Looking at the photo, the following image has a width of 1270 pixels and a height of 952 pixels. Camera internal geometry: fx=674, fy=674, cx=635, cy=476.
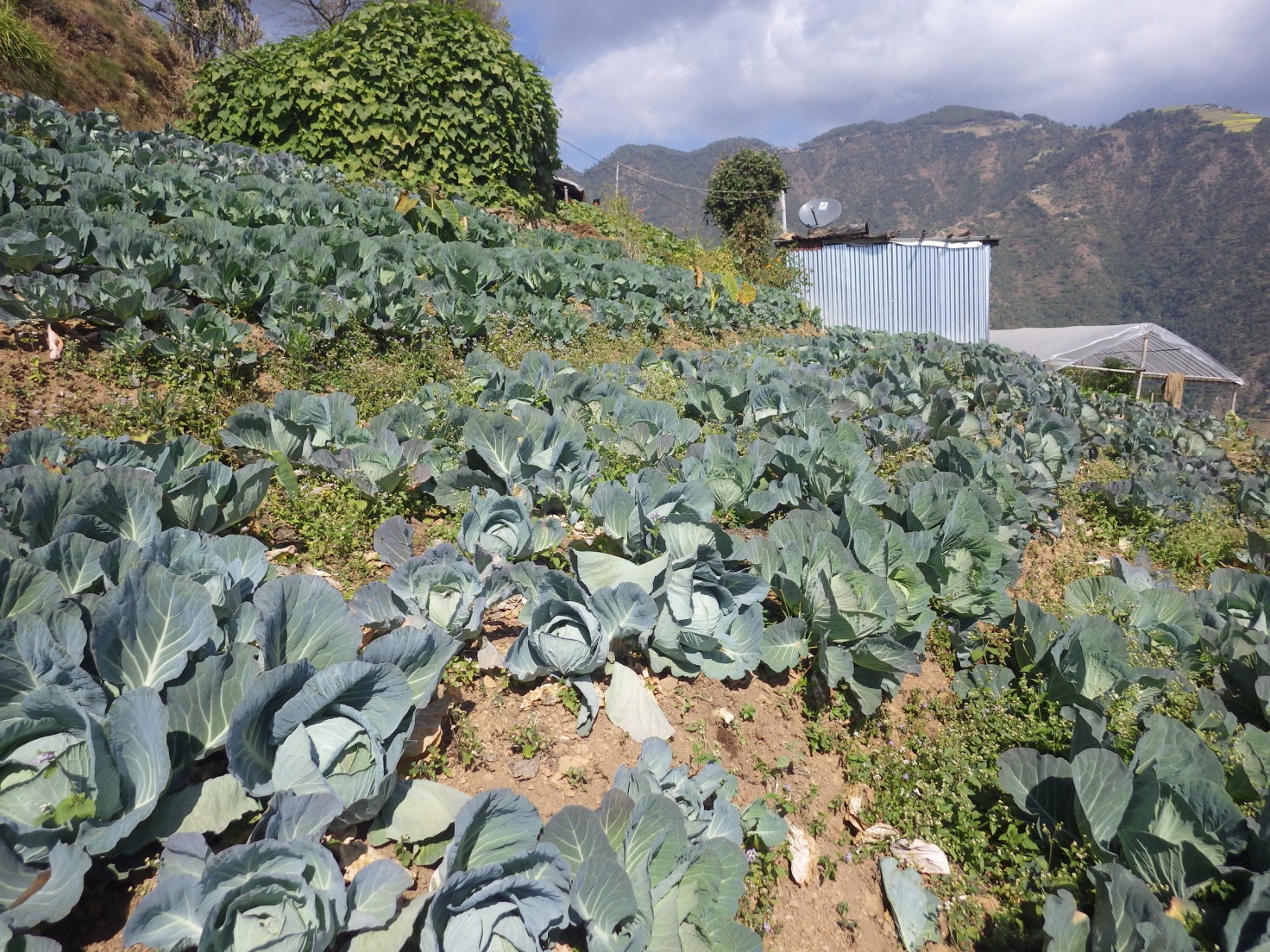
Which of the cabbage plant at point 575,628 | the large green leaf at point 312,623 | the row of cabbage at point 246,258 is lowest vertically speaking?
the cabbage plant at point 575,628

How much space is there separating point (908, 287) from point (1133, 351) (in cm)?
978

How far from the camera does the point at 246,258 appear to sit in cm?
465

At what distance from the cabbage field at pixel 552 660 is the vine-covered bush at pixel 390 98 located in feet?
16.3

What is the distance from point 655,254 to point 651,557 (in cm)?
1019

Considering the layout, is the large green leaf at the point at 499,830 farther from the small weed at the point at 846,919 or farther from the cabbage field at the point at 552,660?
the small weed at the point at 846,919

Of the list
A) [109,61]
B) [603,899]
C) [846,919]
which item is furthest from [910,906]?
[109,61]

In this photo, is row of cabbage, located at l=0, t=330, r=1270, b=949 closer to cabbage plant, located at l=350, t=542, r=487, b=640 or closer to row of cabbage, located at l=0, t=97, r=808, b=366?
cabbage plant, located at l=350, t=542, r=487, b=640

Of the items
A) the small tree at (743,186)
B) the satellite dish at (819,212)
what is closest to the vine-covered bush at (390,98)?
the satellite dish at (819,212)

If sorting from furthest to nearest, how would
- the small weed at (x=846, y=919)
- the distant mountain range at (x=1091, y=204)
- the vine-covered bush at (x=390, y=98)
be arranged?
1. the distant mountain range at (x=1091, y=204)
2. the vine-covered bush at (x=390, y=98)
3. the small weed at (x=846, y=919)

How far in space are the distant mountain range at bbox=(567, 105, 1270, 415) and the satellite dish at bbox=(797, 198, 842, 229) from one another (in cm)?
1162

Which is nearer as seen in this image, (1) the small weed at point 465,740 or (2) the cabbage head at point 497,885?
(2) the cabbage head at point 497,885

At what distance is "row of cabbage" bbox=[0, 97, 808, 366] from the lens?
395 cm

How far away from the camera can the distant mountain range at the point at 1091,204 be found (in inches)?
2126

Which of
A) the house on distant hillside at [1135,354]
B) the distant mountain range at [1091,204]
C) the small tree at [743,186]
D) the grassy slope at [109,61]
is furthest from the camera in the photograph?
the distant mountain range at [1091,204]
